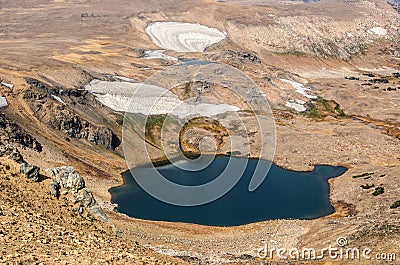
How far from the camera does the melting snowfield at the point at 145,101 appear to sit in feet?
398

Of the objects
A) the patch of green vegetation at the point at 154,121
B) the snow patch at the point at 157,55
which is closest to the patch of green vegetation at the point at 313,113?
the patch of green vegetation at the point at 154,121

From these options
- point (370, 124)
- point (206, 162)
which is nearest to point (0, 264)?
point (206, 162)

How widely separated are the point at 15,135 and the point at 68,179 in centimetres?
5174

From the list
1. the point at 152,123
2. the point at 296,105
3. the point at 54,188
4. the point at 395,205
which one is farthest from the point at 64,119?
the point at 296,105

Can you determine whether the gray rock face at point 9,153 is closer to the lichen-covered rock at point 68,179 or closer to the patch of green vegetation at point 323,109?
the lichen-covered rock at point 68,179

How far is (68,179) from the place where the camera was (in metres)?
35.6

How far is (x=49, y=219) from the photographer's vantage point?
94.5 ft

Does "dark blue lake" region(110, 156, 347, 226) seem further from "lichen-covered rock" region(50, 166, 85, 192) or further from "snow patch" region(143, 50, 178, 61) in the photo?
"snow patch" region(143, 50, 178, 61)

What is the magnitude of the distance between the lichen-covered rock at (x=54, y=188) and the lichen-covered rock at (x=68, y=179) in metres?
1.20

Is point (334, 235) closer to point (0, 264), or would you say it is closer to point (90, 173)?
point (0, 264)

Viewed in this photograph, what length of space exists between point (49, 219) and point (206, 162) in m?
78.1

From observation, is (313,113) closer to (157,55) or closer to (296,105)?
(296,105)

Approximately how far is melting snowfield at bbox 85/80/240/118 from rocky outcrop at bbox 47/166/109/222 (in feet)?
270

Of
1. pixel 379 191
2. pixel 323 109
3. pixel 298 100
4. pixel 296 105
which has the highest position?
pixel 379 191
